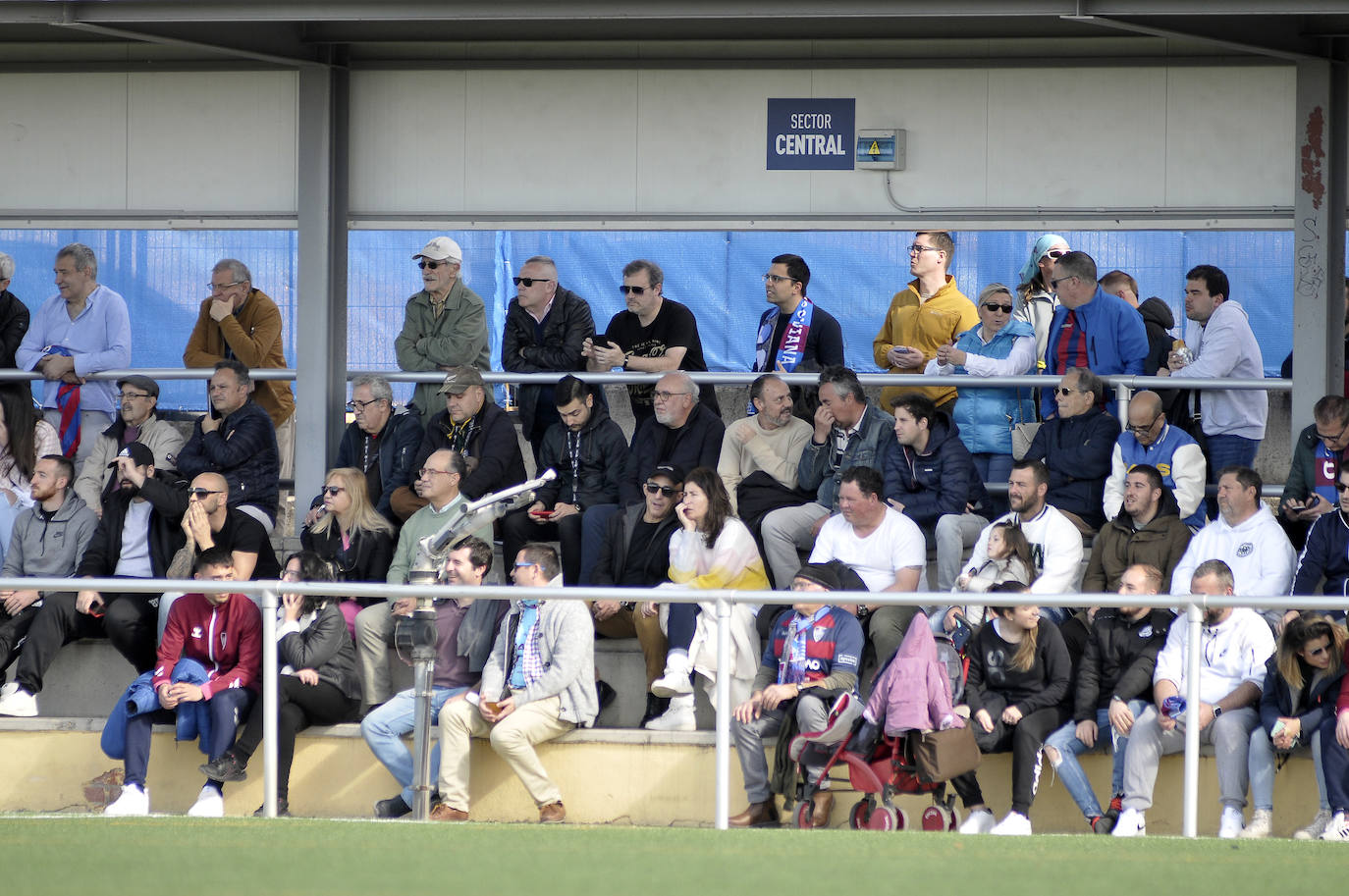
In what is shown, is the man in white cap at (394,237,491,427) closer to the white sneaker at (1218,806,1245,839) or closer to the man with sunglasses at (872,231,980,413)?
the man with sunglasses at (872,231,980,413)

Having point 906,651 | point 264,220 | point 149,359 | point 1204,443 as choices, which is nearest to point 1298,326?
point 1204,443

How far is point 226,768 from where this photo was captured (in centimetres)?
782

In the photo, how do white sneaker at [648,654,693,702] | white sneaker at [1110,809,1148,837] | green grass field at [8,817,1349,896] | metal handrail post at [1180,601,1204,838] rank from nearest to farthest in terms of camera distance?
green grass field at [8,817,1349,896]
metal handrail post at [1180,601,1204,838]
white sneaker at [1110,809,1148,837]
white sneaker at [648,654,693,702]

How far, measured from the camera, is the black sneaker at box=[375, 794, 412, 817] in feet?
25.8

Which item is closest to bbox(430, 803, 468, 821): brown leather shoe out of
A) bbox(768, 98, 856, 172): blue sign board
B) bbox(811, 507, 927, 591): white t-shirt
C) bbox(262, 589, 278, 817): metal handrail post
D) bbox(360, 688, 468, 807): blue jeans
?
bbox(360, 688, 468, 807): blue jeans

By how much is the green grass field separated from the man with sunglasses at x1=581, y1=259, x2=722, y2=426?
3.38 m

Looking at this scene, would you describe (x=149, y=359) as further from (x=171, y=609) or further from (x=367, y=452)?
(x=171, y=609)

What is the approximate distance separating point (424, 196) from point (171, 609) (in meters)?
3.32

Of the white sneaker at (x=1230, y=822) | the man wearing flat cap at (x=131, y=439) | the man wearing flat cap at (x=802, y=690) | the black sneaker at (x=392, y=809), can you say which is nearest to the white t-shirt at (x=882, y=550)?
the man wearing flat cap at (x=802, y=690)

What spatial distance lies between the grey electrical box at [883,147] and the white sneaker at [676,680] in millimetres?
3493

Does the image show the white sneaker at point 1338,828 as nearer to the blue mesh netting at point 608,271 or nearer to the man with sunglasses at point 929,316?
the man with sunglasses at point 929,316

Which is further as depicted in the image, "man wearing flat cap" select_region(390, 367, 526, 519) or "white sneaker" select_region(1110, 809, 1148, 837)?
"man wearing flat cap" select_region(390, 367, 526, 519)

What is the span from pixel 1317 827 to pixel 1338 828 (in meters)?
0.12

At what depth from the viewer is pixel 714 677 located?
25.4ft
